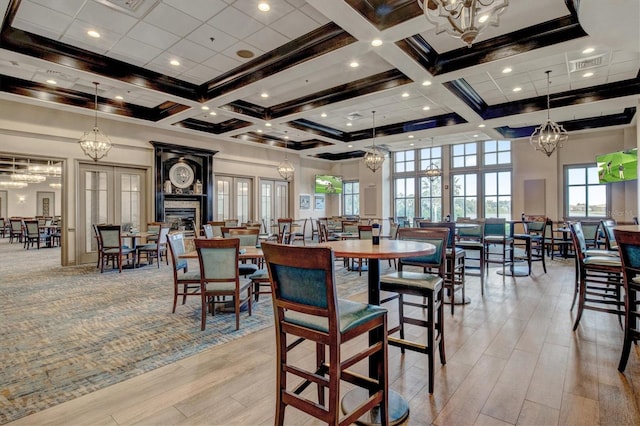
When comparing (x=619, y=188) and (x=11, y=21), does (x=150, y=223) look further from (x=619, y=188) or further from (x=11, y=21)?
(x=619, y=188)

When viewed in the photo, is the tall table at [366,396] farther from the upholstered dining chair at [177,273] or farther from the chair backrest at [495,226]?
the chair backrest at [495,226]

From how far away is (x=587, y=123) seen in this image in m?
8.73

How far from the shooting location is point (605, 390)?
219 centimetres

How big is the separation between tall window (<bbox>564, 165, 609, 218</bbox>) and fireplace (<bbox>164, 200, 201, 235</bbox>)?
1059 centimetres

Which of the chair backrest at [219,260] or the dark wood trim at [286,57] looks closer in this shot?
the chair backrest at [219,260]

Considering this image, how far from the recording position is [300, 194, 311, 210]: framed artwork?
12.9 m

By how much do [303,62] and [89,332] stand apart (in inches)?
167

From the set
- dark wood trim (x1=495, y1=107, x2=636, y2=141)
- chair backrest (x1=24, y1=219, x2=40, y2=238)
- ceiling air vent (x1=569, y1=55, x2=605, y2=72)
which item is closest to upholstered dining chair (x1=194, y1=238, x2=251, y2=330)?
ceiling air vent (x1=569, y1=55, x2=605, y2=72)

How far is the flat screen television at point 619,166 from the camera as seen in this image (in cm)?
732

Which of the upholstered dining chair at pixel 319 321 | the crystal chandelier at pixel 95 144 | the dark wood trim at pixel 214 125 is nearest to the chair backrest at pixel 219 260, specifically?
the upholstered dining chair at pixel 319 321

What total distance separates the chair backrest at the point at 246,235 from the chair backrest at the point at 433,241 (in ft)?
8.36

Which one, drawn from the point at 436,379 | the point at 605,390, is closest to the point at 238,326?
the point at 436,379

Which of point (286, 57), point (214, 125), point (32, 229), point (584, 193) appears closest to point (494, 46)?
point (286, 57)

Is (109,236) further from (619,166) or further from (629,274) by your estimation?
(619,166)
